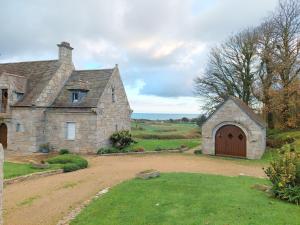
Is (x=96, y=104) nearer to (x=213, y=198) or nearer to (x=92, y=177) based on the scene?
(x=92, y=177)

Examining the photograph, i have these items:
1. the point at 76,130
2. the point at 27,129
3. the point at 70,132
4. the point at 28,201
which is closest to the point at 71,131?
the point at 70,132

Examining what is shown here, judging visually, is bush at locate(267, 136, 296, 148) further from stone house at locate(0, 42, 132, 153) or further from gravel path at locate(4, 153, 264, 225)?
stone house at locate(0, 42, 132, 153)

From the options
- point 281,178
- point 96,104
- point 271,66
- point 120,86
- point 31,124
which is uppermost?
point 271,66

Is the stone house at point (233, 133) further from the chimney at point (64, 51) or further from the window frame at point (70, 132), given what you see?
the chimney at point (64, 51)

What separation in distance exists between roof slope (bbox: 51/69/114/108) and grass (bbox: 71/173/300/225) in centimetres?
1477

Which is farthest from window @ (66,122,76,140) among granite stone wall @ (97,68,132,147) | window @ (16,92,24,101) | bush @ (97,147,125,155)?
window @ (16,92,24,101)

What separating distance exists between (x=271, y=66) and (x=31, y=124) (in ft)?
80.6

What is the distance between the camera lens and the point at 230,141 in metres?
26.2

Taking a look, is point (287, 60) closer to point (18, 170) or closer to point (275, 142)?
point (275, 142)

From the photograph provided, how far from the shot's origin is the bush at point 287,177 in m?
→ 11.4

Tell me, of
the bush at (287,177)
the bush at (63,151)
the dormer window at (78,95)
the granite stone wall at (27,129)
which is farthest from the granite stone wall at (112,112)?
the bush at (287,177)

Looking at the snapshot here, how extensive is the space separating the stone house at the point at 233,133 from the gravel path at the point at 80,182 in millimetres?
2159

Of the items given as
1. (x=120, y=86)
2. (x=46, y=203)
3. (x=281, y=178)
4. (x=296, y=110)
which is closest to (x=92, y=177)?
(x=46, y=203)

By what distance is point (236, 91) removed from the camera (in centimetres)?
3791
